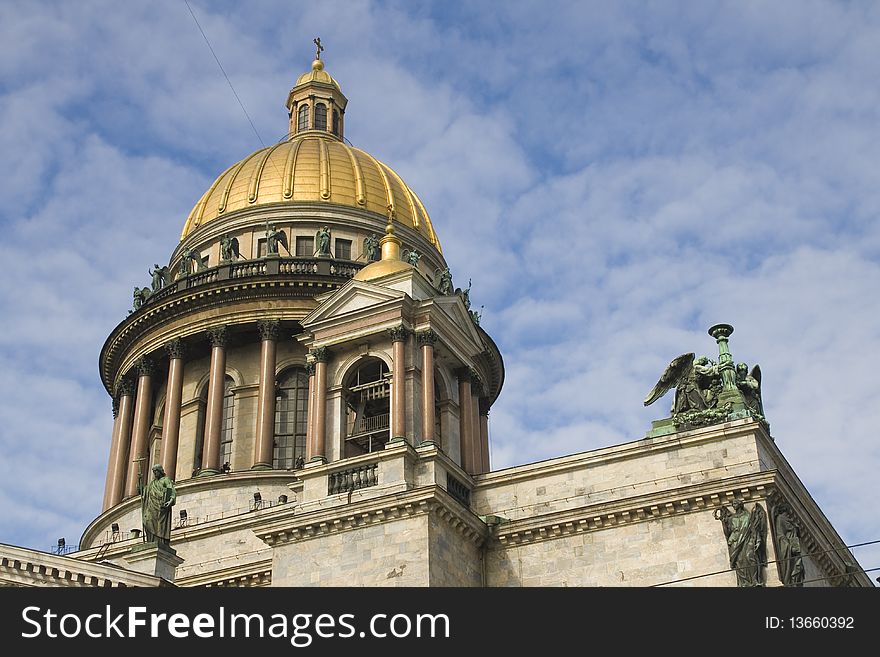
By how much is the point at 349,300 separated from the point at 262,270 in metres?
13.9

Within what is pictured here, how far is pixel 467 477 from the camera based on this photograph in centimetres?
3541

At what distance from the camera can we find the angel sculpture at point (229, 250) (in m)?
51.7

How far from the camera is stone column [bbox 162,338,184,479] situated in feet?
156

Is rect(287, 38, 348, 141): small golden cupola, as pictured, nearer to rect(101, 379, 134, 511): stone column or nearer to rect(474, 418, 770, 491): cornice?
rect(101, 379, 134, 511): stone column

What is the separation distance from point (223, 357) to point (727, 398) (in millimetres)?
20918

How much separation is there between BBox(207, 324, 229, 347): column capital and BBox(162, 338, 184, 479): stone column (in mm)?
1392

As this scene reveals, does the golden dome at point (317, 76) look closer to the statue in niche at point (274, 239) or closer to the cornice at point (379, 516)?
the statue in niche at point (274, 239)

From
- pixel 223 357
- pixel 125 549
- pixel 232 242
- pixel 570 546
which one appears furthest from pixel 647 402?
pixel 232 242

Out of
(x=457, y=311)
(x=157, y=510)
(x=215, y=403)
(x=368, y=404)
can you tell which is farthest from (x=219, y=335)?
(x=157, y=510)

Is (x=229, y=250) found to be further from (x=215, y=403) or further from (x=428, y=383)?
(x=428, y=383)
